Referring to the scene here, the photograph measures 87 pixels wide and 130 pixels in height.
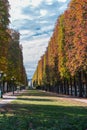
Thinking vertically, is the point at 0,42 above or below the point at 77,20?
below

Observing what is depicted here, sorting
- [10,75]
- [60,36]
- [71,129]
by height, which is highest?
[60,36]

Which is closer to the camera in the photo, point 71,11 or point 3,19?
point 3,19

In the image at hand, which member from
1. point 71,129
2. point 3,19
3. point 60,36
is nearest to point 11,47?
point 60,36

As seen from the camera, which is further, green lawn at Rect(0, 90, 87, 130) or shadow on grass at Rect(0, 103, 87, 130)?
green lawn at Rect(0, 90, 87, 130)

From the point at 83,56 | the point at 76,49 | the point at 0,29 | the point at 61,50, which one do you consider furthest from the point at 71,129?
the point at 61,50

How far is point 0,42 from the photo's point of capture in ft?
128

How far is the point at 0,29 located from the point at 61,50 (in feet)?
97.5

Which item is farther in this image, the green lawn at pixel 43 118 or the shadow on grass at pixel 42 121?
the green lawn at pixel 43 118

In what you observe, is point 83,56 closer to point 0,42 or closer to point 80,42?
point 80,42

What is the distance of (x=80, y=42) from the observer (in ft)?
157

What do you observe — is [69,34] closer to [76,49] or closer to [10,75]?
[76,49]

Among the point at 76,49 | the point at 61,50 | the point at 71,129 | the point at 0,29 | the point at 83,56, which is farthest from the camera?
the point at 61,50

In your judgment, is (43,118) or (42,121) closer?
(42,121)

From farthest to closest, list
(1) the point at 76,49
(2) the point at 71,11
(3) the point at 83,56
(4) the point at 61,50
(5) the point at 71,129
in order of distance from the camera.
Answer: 1. (4) the point at 61,50
2. (2) the point at 71,11
3. (1) the point at 76,49
4. (3) the point at 83,56
5. (5) the point at 71,129
